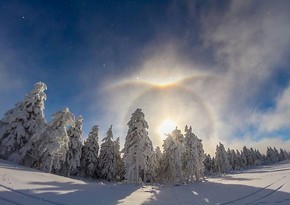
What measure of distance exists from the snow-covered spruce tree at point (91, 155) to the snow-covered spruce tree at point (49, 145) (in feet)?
50.5

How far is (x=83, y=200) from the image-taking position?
15.5 m

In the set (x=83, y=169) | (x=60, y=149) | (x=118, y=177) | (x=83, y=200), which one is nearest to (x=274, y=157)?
(x=118, y=177)

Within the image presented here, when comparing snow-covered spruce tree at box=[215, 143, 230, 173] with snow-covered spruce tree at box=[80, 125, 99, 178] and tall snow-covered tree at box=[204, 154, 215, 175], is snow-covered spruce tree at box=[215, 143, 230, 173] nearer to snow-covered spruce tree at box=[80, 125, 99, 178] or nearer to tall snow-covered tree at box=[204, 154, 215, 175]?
tall snow-covered tree at box=[204, 154, 215, 175]

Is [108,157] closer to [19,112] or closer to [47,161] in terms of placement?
[47,161]

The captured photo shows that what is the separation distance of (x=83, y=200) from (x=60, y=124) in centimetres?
2540

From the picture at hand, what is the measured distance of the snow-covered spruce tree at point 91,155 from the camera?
5503 centimetres

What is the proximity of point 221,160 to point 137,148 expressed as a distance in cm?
7049

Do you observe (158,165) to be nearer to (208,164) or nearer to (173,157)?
(173,157)

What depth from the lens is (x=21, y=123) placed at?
3444 cm

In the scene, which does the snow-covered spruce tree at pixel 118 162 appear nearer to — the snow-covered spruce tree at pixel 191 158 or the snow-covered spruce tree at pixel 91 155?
the snow-covered spruce tree at pixel 91 155

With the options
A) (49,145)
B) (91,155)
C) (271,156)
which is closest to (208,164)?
(271,156)

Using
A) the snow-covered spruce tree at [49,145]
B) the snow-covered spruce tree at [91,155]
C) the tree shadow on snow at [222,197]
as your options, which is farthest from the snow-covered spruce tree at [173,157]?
the snow-covered spruce tree at [49,145]

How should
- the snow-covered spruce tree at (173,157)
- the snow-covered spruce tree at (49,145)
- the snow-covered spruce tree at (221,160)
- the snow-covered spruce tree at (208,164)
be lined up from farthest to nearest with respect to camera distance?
1. the snow-covered spruce tree at (208,164)
2. the snow-covered spruce tree at (221,160)
3. the snow-covered spruce tree at (173,157)
4. the snow-covered spruce tree at (49,145)

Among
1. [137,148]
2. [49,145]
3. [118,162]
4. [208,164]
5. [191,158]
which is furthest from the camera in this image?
[208,164]
